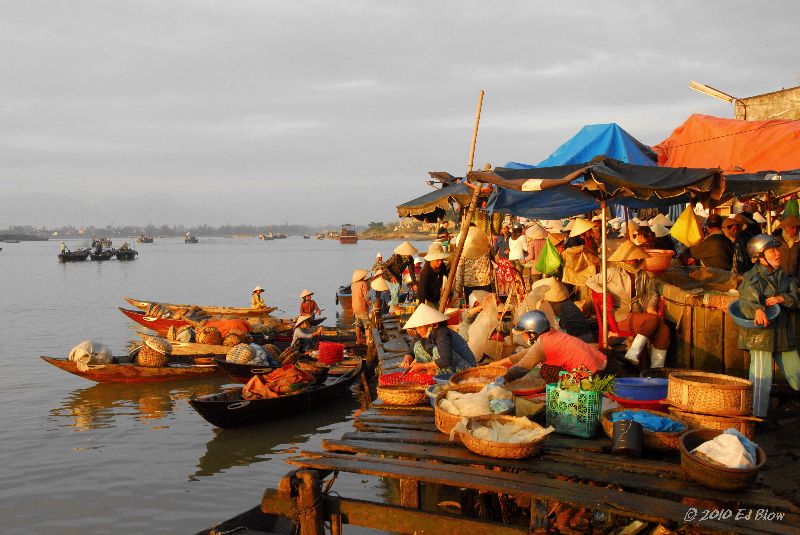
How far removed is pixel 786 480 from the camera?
4531 mm

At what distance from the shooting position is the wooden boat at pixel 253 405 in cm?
1123

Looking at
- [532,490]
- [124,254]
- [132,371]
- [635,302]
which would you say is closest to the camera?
[532,490]

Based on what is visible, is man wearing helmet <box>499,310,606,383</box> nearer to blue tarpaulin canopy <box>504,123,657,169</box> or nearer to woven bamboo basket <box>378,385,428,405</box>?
woven bamboo basket <box>378,385,428,405</box>

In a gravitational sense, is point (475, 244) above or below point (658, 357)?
above

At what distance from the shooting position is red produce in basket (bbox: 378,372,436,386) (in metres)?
7.36

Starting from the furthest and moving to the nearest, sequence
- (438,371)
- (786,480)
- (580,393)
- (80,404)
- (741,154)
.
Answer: (80,404), (741,154), (438,371), (580,393), (786,480)

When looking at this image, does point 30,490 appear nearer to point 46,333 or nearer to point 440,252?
point 440,252

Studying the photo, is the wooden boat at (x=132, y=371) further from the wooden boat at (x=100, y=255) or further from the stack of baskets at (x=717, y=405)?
the wooden boat at (x=100, y=255)

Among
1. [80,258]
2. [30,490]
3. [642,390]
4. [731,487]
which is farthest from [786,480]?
[80,258]

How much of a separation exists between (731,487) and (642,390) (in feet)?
5.12

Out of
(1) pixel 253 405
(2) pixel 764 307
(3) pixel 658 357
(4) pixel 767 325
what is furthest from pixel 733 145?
(1) pixel 253 405

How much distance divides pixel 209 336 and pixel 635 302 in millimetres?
12458

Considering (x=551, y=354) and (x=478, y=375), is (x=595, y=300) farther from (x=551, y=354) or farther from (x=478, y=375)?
(x=478, y=375)

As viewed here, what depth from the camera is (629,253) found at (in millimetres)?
7934
